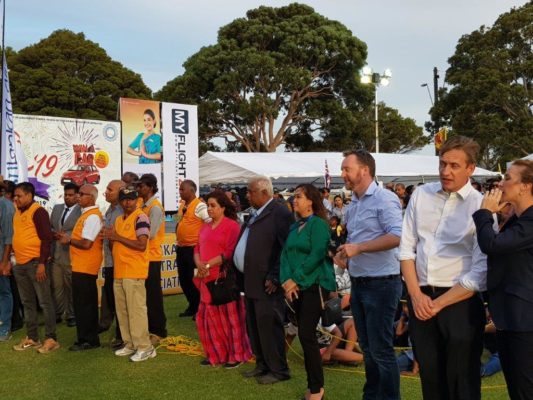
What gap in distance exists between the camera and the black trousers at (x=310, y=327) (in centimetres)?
455

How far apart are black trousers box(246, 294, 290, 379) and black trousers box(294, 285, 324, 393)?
2.16 ft

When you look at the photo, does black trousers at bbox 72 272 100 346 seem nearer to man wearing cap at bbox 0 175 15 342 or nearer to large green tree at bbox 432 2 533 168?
man wearing cap at bbox 0 175 15 342

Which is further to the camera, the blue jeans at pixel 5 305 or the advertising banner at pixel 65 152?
the advertising banner at pixel 65 152

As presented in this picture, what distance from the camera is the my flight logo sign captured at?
11922mm

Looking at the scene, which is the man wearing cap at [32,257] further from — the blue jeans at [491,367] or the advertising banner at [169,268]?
the blue jeans at [491,367]

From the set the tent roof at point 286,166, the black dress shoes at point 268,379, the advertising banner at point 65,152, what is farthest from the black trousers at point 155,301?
the tent roof at point 286,166

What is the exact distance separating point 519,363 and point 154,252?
15.7 ft

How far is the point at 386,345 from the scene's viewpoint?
153 inches

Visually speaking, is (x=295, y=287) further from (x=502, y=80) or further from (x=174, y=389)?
(x=502, y=80)

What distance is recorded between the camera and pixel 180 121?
39.4ft

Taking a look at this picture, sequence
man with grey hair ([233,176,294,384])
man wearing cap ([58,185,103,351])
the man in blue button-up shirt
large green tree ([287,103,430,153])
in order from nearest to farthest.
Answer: the man in blue button-up shirt
man with grey hair ([233,176,294,384])
man wearing cap ([58,185,103,351])
large green tree ([287,103,430,153])

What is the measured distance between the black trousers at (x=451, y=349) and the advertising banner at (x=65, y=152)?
8.29m

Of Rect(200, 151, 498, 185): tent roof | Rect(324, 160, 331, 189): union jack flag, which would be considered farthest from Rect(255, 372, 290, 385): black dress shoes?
Rect(324, 160, 331, 189): union jack flag

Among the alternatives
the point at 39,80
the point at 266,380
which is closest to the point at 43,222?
the point at 266,380
